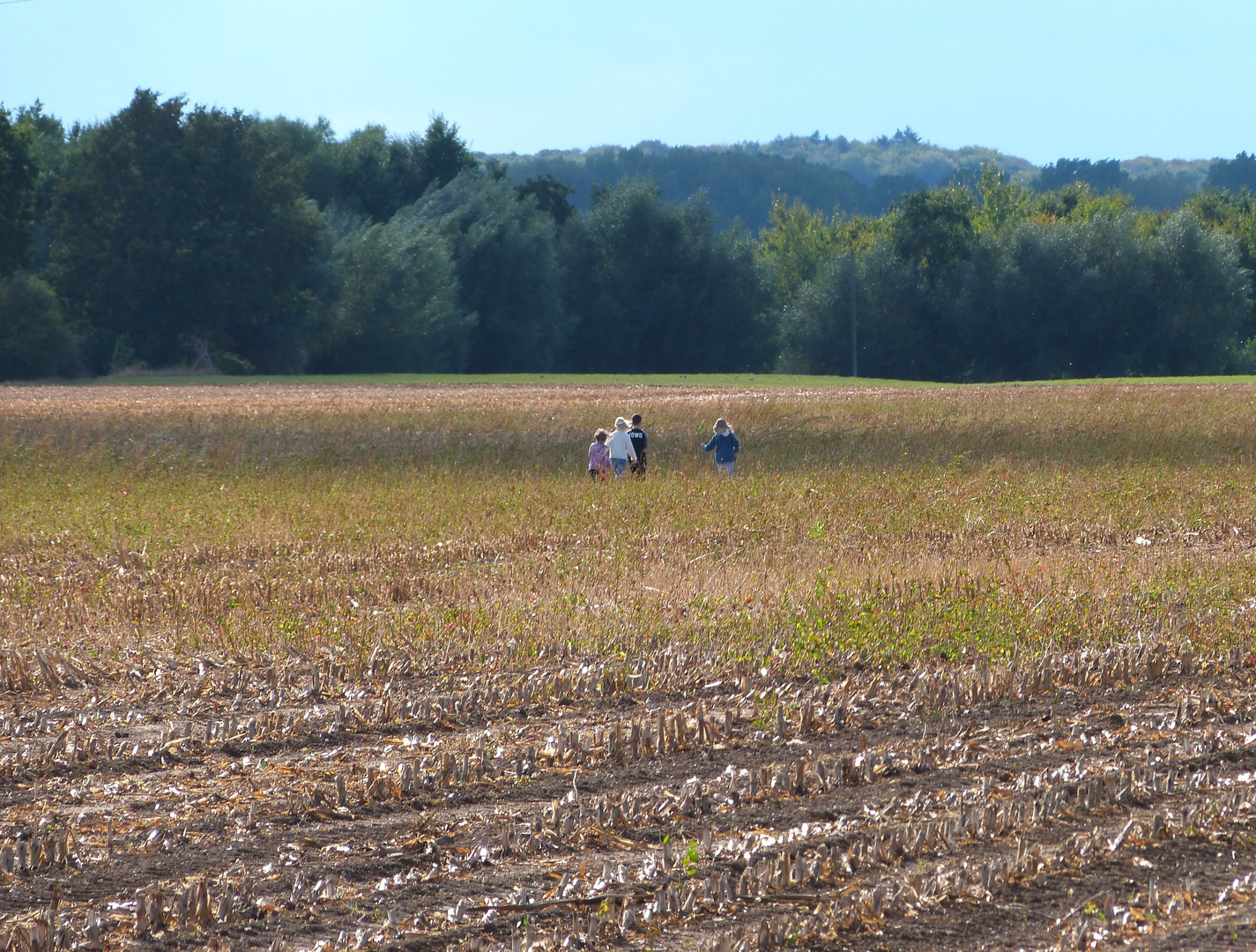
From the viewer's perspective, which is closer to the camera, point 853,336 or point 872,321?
point 853,336

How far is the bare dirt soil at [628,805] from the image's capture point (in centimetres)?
484

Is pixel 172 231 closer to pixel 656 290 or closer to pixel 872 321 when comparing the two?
pixel 656 290

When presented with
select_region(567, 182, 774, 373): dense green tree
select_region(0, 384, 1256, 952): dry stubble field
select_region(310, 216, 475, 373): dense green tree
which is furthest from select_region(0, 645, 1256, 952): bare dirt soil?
select_region(567, 182, 774, 373): dense green tree

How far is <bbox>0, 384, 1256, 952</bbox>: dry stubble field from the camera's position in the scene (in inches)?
195

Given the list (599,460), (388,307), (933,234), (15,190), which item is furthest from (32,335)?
(933,234)

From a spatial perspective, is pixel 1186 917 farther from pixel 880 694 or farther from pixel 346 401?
pixel 346 401

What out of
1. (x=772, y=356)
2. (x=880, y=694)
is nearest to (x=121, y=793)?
(x=880, y=694)

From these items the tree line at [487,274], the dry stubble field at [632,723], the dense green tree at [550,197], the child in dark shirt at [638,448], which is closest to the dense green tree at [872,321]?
the tree line at [487,274]

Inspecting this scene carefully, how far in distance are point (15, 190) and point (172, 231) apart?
798 cm

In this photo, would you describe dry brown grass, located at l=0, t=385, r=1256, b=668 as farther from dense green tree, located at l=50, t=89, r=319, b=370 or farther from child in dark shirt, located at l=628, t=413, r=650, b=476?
dense green tree, located at l=50, t=89, r=319, b=370

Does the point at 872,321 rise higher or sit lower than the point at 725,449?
higher

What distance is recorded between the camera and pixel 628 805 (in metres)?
5.95

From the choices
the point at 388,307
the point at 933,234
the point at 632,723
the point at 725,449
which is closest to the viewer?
the point at 632,723

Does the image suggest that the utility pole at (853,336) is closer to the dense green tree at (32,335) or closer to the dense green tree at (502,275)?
the dense green tree at (502,275)
